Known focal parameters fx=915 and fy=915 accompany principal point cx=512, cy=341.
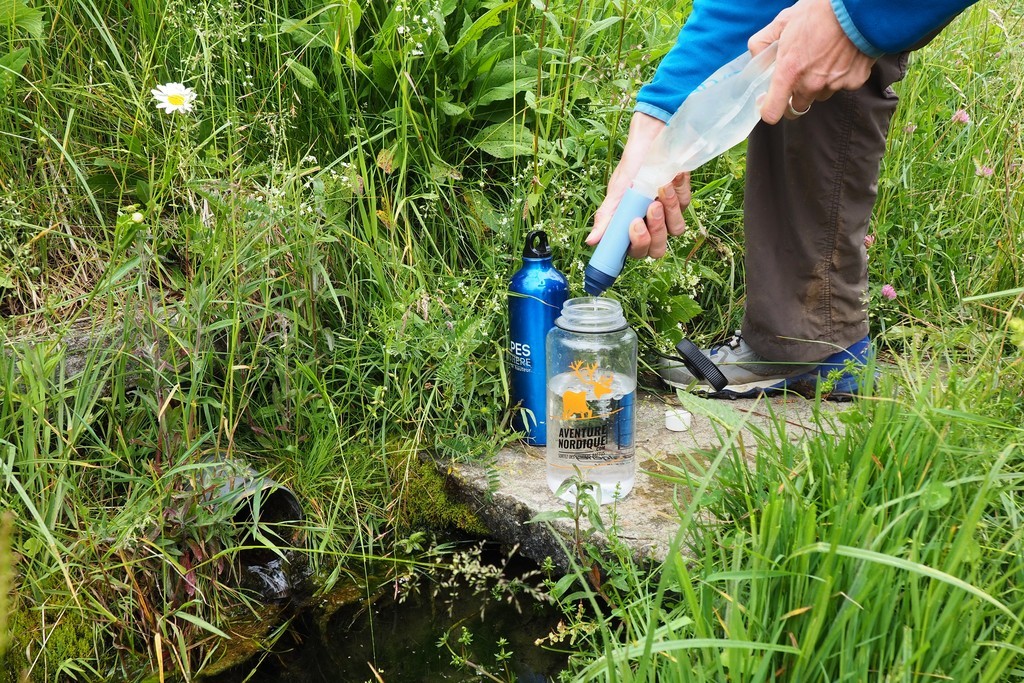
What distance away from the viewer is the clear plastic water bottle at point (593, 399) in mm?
2109

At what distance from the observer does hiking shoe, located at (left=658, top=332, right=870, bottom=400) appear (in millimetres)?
2646

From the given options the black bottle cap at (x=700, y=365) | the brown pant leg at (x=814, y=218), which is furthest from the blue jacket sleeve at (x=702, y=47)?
the black bottle cap at (x=700, y=365)

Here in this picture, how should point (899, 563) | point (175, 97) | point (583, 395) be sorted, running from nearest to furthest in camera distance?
point (899, 563), point (175, 97), point (583, 395)

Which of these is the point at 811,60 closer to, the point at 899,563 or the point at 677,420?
the point at 899,563

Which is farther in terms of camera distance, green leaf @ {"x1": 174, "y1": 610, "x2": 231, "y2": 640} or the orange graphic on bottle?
the orange graphic on bottle

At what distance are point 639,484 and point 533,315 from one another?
1.66 ft

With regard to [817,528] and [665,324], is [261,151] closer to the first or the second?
[665,324]

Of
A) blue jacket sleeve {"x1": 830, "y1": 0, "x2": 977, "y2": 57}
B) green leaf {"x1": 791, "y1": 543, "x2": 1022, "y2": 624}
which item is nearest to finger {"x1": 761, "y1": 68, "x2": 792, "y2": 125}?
blue jacket sleeve {"x1": 830, "y1": 0, "x2": 977, "y2": 57}

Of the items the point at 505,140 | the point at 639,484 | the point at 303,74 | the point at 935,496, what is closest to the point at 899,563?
the point at 935,496

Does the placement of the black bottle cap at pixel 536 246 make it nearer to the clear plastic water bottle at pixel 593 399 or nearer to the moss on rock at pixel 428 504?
the clear plastic water bottle at pixel 593 399

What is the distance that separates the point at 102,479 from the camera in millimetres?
2068

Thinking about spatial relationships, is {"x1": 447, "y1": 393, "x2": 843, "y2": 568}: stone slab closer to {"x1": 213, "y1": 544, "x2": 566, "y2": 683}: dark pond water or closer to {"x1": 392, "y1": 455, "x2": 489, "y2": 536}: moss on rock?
{"x1": 392, "y1": 455, "x2": 489, "y2": 536}: moss on rock

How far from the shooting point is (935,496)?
149 cm

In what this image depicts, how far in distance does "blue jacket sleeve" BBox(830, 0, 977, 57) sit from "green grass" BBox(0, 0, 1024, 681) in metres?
0.63
